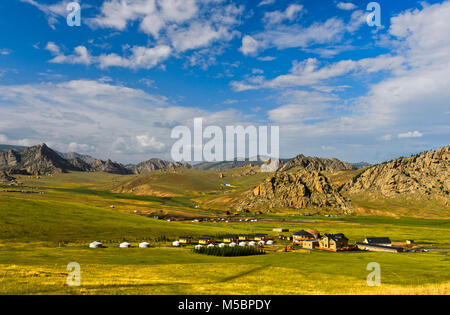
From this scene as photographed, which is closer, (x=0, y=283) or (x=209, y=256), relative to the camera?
(x=0, y=283)

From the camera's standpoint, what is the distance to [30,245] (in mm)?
83312

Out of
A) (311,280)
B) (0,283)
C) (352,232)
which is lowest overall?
(352,232)

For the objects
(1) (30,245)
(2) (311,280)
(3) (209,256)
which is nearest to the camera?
(2) (311,280)

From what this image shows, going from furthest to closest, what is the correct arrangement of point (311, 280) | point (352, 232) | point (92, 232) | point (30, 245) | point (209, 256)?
point (352, 232), point (92, 232), point (30, 245), point (209, 256), point (311, 280)
